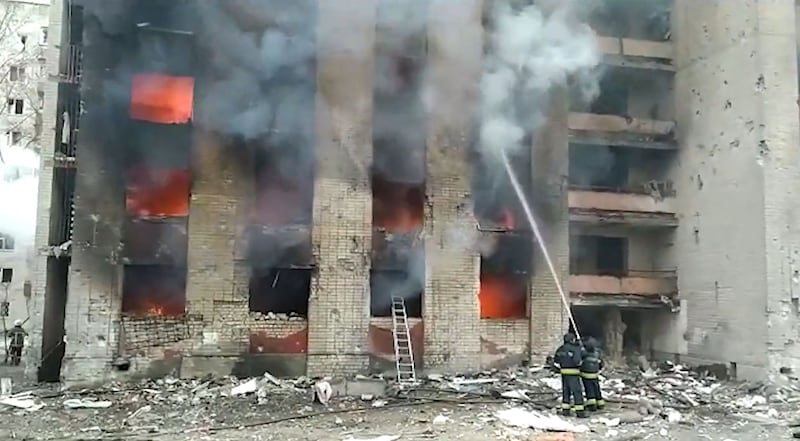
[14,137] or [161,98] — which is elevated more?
[14,137]

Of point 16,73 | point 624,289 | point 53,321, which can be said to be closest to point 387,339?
point 624,289

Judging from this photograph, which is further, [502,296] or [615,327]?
[615,327]

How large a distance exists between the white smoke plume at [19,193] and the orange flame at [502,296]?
1497cm

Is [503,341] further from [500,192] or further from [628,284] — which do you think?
[628,284]

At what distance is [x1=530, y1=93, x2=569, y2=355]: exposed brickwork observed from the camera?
1475 centimetres

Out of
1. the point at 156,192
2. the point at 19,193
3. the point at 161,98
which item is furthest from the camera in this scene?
the point at 19,193

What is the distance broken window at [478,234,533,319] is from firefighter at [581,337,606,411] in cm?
399

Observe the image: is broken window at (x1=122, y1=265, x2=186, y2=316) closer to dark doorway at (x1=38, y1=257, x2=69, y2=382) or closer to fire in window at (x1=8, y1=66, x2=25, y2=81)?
dark doorway at (x1=38, y1=257, x2=69, y2=382)

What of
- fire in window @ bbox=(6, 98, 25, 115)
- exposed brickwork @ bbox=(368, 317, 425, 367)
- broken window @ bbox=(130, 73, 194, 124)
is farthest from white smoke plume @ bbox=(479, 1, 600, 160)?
fire in window @ bbox=(6, 98, 25, 115)

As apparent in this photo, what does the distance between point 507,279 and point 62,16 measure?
11.1m

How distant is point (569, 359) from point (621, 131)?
27.0ft

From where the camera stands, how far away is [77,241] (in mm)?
12844

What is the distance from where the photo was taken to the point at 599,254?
17.8 m

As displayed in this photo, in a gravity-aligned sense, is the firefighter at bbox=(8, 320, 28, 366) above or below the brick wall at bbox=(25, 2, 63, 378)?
below
